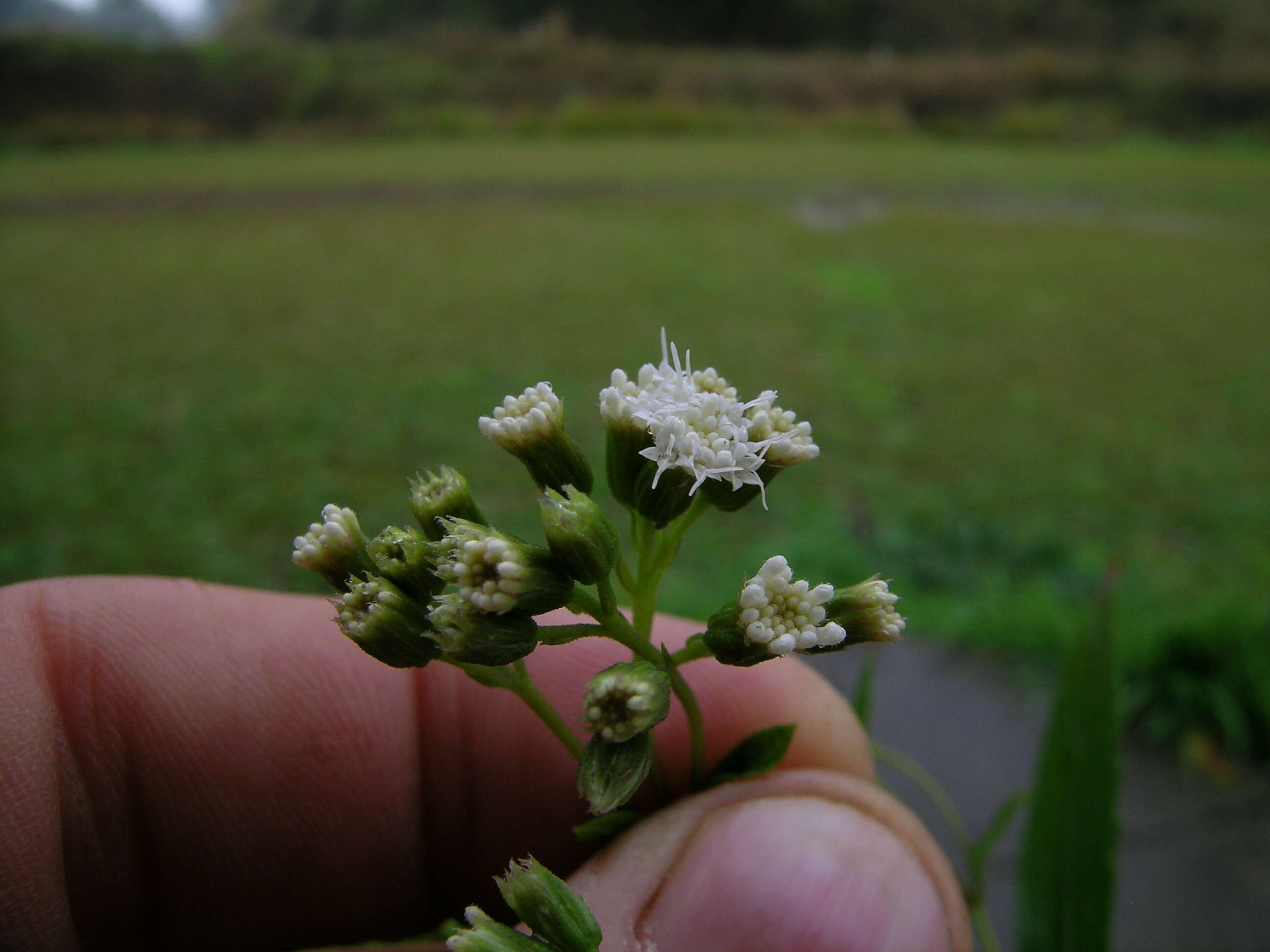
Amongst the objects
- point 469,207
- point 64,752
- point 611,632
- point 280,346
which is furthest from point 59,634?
point 469,207

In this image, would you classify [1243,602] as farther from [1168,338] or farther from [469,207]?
[469,207]

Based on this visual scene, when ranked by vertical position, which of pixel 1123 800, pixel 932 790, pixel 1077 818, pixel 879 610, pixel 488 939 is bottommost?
pixel 1123 800

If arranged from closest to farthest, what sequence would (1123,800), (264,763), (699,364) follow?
1. (264,763)
2. (1123,800)
3. (699,364)

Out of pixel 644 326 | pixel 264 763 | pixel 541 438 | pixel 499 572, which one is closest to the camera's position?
pixel 499 572

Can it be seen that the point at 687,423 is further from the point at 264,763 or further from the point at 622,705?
the point at 264,763

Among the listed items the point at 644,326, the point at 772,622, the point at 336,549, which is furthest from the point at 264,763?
the point at 644,326

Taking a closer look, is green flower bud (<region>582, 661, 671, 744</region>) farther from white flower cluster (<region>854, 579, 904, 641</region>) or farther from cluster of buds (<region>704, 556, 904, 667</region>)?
white flower cluster (<region>854, 579, 904, 641</region>)
